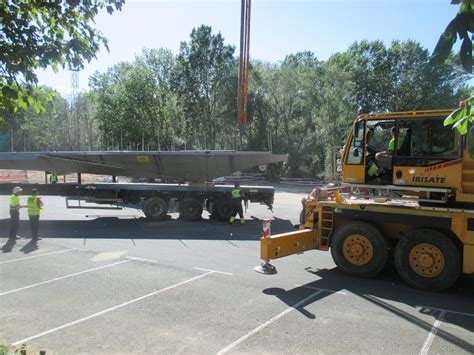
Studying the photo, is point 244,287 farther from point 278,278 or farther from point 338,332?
point 338,332

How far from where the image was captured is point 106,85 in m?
60.0

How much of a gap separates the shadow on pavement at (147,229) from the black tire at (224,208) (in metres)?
0.39

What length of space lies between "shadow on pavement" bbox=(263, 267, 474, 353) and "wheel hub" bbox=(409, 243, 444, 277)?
1.32ft

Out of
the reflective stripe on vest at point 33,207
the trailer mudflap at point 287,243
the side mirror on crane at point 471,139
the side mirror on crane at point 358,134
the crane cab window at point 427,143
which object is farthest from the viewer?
the reflective stripe on vest at point 33,207

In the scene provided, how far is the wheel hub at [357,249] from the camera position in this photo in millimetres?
8946

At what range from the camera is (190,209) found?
58.6 feet

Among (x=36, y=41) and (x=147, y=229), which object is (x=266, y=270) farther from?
(x=147, y=229)

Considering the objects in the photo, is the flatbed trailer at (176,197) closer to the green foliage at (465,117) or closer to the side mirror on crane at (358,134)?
the side mirror on crane at (358,134)

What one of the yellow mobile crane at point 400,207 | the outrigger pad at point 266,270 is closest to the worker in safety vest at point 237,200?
the yellow mobile crane at point 400,207

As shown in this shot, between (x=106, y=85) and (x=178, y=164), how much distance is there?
45.6m

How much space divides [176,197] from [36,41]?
1385 centimetres

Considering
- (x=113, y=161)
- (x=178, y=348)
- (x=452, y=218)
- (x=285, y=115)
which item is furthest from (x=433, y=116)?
(x=285, y=115)

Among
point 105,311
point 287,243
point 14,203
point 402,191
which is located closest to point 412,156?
point 402,191

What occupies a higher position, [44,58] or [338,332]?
[44,58]
